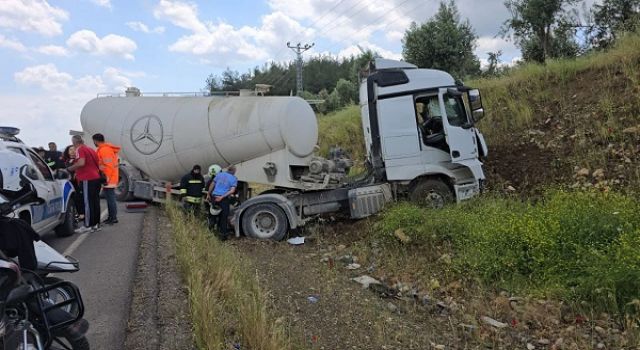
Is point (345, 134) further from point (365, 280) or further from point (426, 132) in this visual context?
point (365, 280)

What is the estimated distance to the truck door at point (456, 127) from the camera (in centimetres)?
966

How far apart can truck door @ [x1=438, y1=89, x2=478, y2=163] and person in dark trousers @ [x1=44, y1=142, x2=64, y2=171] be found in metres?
9.05

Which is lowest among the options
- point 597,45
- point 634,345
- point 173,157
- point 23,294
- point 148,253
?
point 634,345

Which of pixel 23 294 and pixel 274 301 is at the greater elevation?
pixel 23 294

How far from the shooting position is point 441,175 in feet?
32.8

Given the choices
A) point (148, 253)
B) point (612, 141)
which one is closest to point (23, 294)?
point (148, 253)

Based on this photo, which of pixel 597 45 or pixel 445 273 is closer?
pixel 445 273

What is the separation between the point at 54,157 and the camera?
43.5ft

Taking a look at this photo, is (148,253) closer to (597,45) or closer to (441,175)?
(441,175)

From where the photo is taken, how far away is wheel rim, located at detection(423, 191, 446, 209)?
984 centimetres

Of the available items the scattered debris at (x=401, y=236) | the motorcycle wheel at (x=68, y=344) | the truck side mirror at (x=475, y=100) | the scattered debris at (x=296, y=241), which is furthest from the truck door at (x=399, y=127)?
the motorcycle wheel at (x=68, y=344)

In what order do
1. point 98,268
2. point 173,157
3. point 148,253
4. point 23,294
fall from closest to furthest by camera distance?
point 23,294 → point 98,268 → point 148,253 → point 173,157

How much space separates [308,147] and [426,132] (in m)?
2.50

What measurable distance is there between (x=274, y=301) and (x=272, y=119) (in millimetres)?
5269
